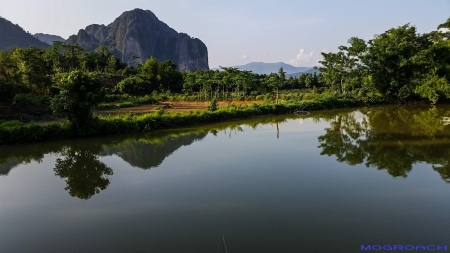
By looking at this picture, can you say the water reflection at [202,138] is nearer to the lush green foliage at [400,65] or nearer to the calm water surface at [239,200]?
the calm water surface at [239,200]

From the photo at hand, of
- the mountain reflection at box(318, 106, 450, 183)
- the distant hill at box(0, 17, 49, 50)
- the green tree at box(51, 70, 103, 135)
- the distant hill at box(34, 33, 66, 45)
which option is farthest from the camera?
the distant hill at box(34, 33, 66, 45)

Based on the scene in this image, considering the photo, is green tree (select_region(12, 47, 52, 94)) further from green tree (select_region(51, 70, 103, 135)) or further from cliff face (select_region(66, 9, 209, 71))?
cliff face (select_region(66, 9, 209, 71))

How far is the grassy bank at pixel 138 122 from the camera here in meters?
11.8

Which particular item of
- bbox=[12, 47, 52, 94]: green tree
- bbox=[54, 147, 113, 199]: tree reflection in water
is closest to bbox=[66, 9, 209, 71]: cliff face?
bbox=[12, 47, 52, 94]: green tree

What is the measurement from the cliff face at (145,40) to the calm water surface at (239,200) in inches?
4025

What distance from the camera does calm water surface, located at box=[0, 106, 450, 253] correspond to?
14.3 feet

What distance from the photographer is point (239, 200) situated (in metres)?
5.75

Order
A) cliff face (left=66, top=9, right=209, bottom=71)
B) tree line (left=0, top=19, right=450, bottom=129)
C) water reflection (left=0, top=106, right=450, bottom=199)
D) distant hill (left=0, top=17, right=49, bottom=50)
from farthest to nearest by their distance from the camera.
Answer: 1. cliff face (left=66, top=9, right=209, bottom=71)
2. distant hill (left=0, top=17, right=49, bottom=50)
3. tree line (left=0, top=19, right=450, bottom=129)
4. water reflection (left=0, top=106, right=450, bottom=199)

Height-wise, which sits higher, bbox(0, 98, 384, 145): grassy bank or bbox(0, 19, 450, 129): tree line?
bbox(0, 19, 450, 129): tree line

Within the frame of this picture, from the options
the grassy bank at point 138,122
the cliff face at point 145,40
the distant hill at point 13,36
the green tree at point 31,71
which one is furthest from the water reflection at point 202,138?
the cliff face at point 145,40

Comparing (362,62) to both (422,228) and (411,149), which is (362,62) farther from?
(422,228)

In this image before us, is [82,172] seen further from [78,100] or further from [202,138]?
[202,138]

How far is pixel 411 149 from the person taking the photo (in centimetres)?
941

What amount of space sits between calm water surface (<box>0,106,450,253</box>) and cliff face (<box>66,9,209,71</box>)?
102 meters
